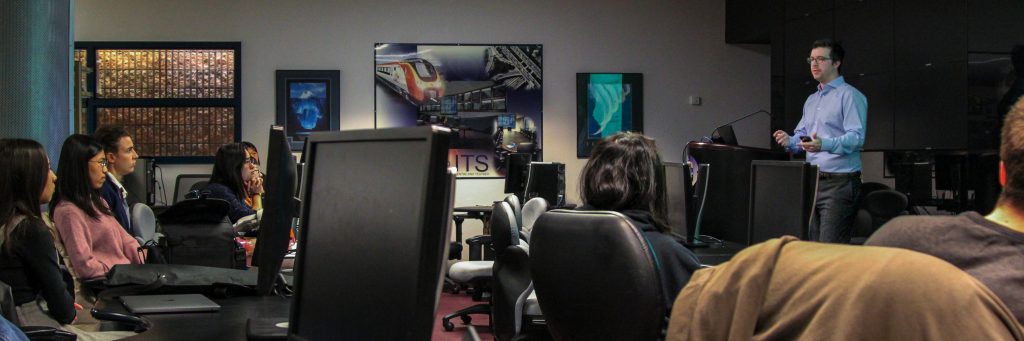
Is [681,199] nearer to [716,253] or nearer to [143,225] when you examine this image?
[716,253]

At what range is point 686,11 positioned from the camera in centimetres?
959

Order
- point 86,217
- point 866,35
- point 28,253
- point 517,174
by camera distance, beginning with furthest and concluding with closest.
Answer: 1. point 517,174
2. point 866,35
3. point 86,217
4. point 28,253

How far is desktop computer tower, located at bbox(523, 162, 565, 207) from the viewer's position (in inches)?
263

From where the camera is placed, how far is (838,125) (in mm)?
4957

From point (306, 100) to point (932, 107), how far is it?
532 centimetres

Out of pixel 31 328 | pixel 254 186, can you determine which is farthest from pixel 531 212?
pixel 31 328

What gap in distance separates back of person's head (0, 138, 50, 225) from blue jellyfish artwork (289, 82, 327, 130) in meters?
6.10

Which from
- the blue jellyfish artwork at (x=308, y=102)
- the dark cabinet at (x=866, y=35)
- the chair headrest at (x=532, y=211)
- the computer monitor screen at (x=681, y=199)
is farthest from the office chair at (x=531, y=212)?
the blue jellyfish artwork at (x=308, y=102)

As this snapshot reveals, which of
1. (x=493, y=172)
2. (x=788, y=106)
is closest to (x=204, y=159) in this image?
(x=493, y=172)

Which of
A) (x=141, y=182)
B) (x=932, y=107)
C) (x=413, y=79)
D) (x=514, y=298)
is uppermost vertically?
(x=413, y=79)

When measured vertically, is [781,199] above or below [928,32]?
below

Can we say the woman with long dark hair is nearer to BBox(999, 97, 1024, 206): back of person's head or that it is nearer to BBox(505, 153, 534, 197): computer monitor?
BBox(999, 97, 1024, 206): back of person's head

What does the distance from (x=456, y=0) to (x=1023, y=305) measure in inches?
322

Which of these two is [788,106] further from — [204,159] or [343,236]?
[343,236]
